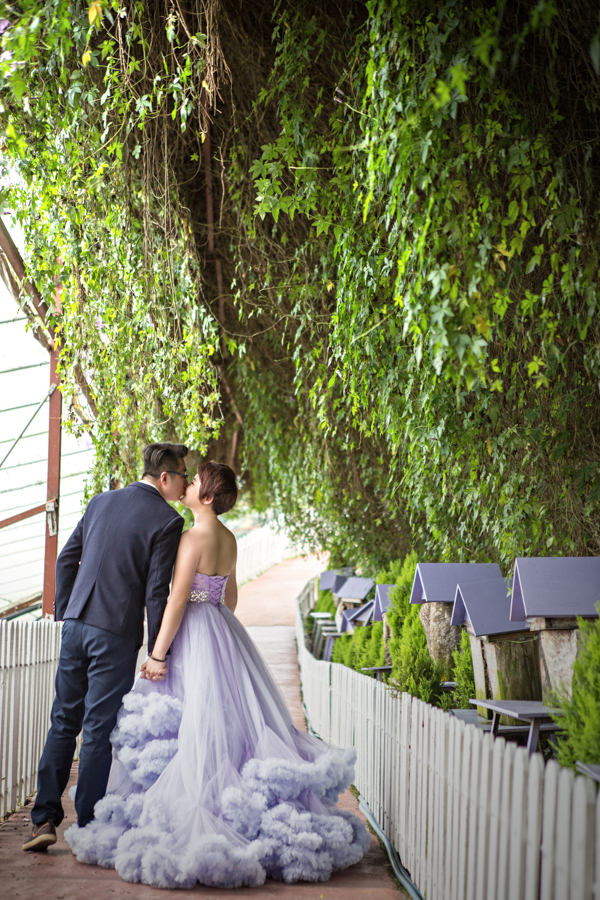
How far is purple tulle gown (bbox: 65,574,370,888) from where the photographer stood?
9.18 feet

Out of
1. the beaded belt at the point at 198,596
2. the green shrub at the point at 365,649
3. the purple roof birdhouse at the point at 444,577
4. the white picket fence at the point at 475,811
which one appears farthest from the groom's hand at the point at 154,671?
the green shrub at the point at 365,649

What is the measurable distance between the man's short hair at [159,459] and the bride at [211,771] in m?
0.29

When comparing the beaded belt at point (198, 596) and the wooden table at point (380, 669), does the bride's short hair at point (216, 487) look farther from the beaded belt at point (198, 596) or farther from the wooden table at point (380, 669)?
the wooden table at point (380, 669)

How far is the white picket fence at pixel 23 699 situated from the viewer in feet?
13.0

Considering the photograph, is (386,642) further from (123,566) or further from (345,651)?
(123,566)

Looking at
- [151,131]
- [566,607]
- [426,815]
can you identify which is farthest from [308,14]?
[426,815]

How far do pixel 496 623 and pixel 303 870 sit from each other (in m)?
1.47

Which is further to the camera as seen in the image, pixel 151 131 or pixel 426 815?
pixel 151 131

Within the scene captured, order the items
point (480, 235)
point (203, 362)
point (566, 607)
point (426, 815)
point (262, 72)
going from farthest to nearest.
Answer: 1. point (203, 362)
2. point (262, 72)
3. point (566, 607)
4. point (426, 815)
5. point (480, 235)

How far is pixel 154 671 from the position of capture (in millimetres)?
3301

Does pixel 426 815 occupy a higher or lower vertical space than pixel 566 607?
lower

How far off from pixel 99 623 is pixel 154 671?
329mm

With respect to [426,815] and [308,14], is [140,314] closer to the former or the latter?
[308,14]

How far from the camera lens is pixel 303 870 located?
2871mm
